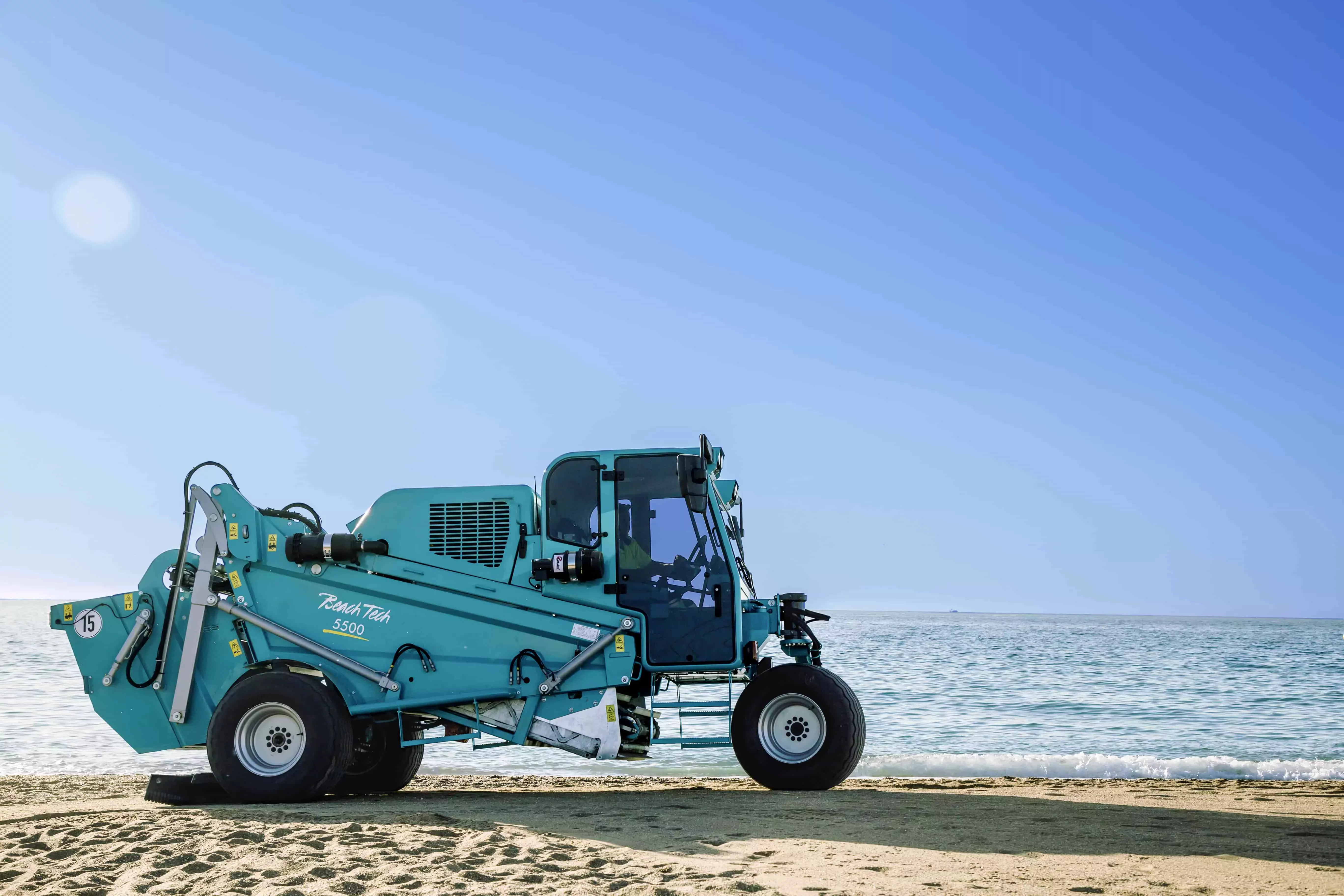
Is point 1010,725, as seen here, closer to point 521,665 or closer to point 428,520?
point 521,665

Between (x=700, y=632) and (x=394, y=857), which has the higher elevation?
(x=700, y=632)

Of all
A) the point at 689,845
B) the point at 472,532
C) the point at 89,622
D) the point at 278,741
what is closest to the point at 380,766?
the point at 278,741

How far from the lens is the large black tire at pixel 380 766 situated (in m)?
10.2

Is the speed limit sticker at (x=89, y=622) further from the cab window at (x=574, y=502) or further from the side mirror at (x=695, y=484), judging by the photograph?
the side mirror at (x=695, y=484)

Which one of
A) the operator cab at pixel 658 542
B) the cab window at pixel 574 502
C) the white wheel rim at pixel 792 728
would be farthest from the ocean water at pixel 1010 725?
the cab window at pixel 574 502

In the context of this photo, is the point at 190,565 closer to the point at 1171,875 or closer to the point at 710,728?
the point at 1171,875

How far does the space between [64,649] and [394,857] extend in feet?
123

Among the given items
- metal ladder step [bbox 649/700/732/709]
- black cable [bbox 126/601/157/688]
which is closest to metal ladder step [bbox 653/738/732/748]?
metal ladder step [bbox 649/700/732/709]

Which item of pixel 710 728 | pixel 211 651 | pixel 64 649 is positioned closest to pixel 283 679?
pixel 211 651

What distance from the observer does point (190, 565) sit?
9.78 meters

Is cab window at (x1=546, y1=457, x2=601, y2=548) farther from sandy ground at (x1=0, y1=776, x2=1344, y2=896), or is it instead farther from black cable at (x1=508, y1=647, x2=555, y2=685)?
sandy ground at (x1=0, y1=776, x2=1344, y2=896)

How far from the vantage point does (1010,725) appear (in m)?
17.1

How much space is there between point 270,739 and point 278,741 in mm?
67

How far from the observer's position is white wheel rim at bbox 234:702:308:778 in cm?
910
